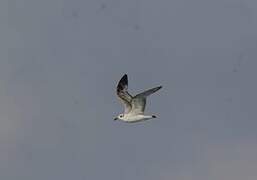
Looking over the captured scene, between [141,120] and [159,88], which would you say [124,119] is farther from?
[159,88]

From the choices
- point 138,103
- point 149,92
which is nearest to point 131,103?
point 138,103

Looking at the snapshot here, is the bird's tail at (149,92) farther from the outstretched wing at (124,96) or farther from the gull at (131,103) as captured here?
the outstretched wing at (124,96)

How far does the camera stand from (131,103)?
143750mm

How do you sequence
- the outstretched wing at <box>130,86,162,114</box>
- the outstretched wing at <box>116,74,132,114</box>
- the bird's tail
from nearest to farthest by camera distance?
the bird's tail → the outstretched wing at <box>130,86,162,114</box> → the outstretched wing at <box>116,74,132,114</box>

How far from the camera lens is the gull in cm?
14188

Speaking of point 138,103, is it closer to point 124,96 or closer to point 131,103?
point 131,103

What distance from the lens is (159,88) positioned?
134625mm

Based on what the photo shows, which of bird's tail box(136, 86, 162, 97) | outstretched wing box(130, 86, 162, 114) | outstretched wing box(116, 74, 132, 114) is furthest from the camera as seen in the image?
outstretched wing box(116, 74, 132, 114)

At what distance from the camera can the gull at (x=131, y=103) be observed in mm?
141875

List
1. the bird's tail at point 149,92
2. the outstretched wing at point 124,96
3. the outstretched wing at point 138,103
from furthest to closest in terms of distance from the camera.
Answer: the outstretched wing at point 124,96, the outstretched wing at point 138,103, the bird's tail at point 149,92

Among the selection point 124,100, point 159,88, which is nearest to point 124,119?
point 124,100

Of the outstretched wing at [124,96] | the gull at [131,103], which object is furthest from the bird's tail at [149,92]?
the outstretched wing at [124,96]

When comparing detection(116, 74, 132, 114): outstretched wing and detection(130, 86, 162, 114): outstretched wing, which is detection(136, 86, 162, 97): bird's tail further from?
detection(116, 74, 132, 114): outstretched wing

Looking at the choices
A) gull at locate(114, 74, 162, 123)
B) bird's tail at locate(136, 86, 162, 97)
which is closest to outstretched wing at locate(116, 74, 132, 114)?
gull at locate(114, 74, 162, 123)
